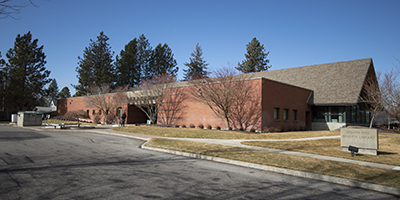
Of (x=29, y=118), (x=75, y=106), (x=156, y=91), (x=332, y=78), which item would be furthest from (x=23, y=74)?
(x=332, y=78)

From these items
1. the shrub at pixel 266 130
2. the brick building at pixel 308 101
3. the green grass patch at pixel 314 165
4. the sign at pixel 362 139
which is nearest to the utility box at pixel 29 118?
the brick building at pixel 308 101

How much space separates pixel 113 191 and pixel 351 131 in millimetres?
11428

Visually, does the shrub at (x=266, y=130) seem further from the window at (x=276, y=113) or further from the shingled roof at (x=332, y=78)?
the shingled roof at (x=332, y=78)

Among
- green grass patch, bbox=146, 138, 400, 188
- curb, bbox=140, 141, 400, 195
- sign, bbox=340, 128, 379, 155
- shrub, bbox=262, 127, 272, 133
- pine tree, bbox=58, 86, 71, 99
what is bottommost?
curb, bbox=140, 141, 400, 195

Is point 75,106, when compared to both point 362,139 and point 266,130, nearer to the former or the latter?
point 266,130

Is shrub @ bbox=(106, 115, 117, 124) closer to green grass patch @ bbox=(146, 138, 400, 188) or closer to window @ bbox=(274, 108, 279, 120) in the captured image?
window @ bbox=(274, 108, 279, 120)

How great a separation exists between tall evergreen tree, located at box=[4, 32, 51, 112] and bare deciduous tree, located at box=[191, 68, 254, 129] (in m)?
46.4

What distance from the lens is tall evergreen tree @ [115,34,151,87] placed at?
62625 millimetres

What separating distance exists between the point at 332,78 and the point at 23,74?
59.0 meters

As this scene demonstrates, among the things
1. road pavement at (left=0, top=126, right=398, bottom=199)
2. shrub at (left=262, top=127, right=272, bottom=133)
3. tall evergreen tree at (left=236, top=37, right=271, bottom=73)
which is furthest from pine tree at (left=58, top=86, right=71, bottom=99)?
road pavement at (left=0, top=126, right=398, bottom=199)

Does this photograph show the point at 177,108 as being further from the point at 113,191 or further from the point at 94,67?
the point at 94,67

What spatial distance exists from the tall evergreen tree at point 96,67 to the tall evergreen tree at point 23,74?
841 centimetres

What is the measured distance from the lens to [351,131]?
12.1 meters

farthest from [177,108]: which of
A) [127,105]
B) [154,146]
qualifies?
[154,146]
